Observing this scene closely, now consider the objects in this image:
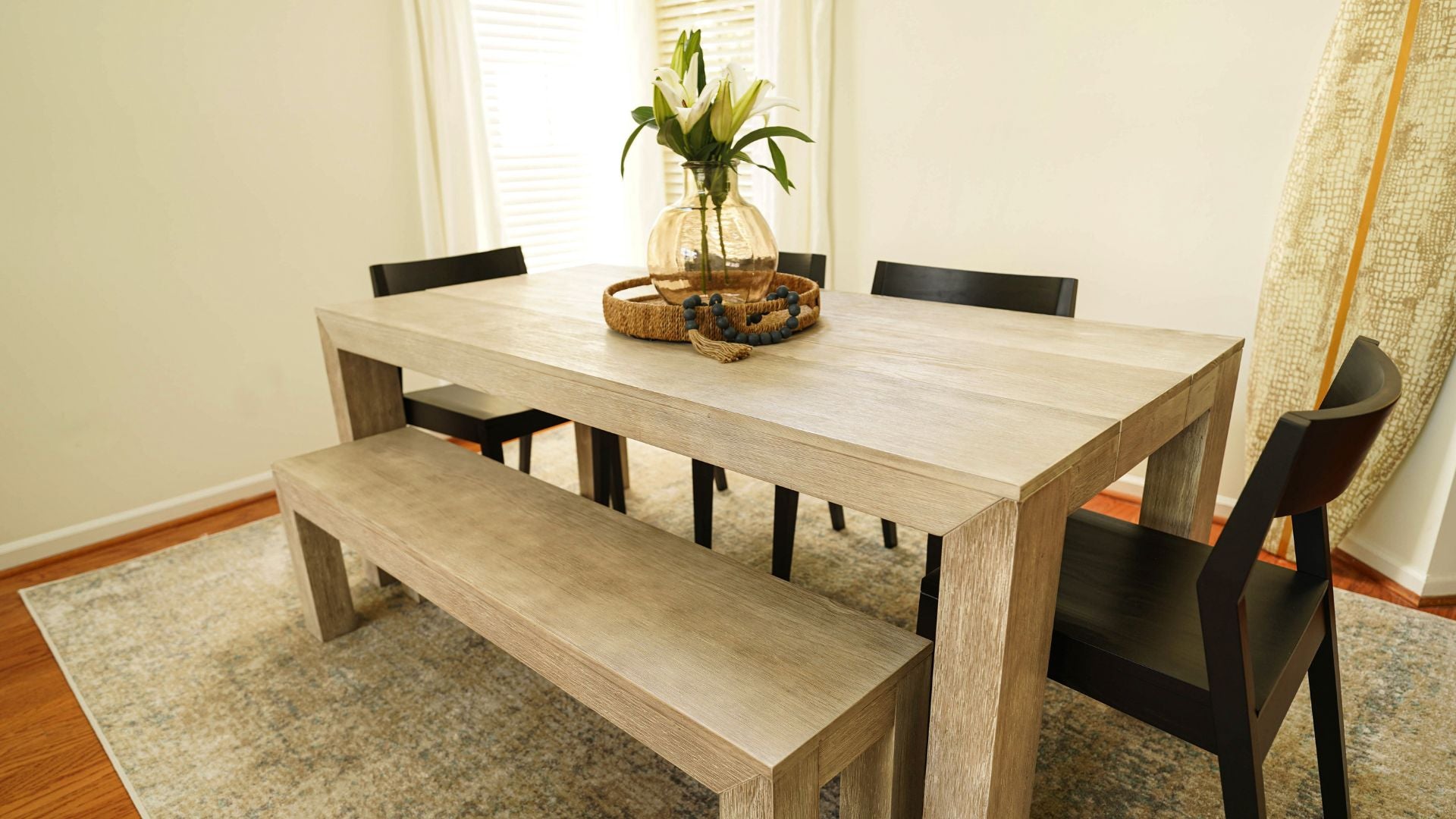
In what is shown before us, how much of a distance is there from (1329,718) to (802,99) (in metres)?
2.60

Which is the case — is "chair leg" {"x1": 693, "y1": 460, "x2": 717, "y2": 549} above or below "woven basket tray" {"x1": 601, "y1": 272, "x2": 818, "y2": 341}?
below

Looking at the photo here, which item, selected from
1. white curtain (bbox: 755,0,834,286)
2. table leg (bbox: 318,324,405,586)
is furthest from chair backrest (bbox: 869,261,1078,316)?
table leg (bbox: 318,324,405,586)

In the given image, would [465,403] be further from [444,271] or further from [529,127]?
[529,127]

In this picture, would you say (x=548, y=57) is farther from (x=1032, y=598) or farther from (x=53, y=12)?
(x=1032, y=598)

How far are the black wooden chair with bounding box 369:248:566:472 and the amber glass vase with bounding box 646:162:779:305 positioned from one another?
0.61m

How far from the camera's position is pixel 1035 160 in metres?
2.72

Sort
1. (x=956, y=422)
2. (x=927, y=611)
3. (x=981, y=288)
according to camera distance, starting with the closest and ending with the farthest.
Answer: (x=956, y=422), (x=927, y=611), (x=981, y=288)

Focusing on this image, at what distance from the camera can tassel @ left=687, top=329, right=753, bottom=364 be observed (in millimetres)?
1426

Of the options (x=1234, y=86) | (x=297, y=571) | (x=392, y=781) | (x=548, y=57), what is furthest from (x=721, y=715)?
(x=548, y=57)

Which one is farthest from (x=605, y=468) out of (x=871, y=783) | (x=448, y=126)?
(x=448, y=126)

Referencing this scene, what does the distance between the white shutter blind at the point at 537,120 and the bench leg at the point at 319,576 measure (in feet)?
5.68

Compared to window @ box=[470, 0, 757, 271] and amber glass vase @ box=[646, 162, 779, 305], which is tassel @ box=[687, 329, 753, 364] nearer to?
amber glass vase @ box=[646, 162, 779, 305]

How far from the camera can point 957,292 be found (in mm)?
2025

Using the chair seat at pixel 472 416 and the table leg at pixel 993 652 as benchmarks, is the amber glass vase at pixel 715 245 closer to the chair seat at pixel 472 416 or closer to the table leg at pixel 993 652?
the chair seat at pixel 472 416
